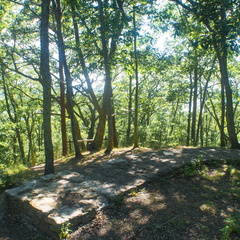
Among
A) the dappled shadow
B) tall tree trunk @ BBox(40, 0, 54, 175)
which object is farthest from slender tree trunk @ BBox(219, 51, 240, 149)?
tall tree trunk @ BBox(40, 0, 54, 175)

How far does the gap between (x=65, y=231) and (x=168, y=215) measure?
69.7 inches

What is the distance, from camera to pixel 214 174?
5680 mm

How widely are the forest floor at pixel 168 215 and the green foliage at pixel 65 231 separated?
0.10ft

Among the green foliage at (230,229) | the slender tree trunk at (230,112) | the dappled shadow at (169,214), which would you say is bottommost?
the dappled shadow at (169,214)

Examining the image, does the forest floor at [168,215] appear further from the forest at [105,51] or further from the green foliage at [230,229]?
the forest at [105,51]

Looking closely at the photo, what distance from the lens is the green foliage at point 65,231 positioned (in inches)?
126

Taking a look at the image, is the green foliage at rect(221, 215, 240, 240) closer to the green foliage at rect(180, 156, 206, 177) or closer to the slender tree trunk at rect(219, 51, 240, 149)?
the green foliage at rect(180, 156, 206, 177)

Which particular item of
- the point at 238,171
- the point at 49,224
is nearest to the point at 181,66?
the point at 238,171

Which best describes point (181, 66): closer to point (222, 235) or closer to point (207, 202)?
point (207, 202)

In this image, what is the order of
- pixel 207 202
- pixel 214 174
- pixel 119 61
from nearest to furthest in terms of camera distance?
1. pixel 207 202
2. pixel 214 174
3. pixel 119 61

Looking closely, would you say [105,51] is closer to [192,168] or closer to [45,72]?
[45,72]

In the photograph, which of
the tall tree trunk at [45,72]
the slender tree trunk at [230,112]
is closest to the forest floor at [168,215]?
the tall tree trunk at [45,72]

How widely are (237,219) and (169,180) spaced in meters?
2.14

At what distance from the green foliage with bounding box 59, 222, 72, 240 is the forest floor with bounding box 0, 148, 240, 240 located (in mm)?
32
